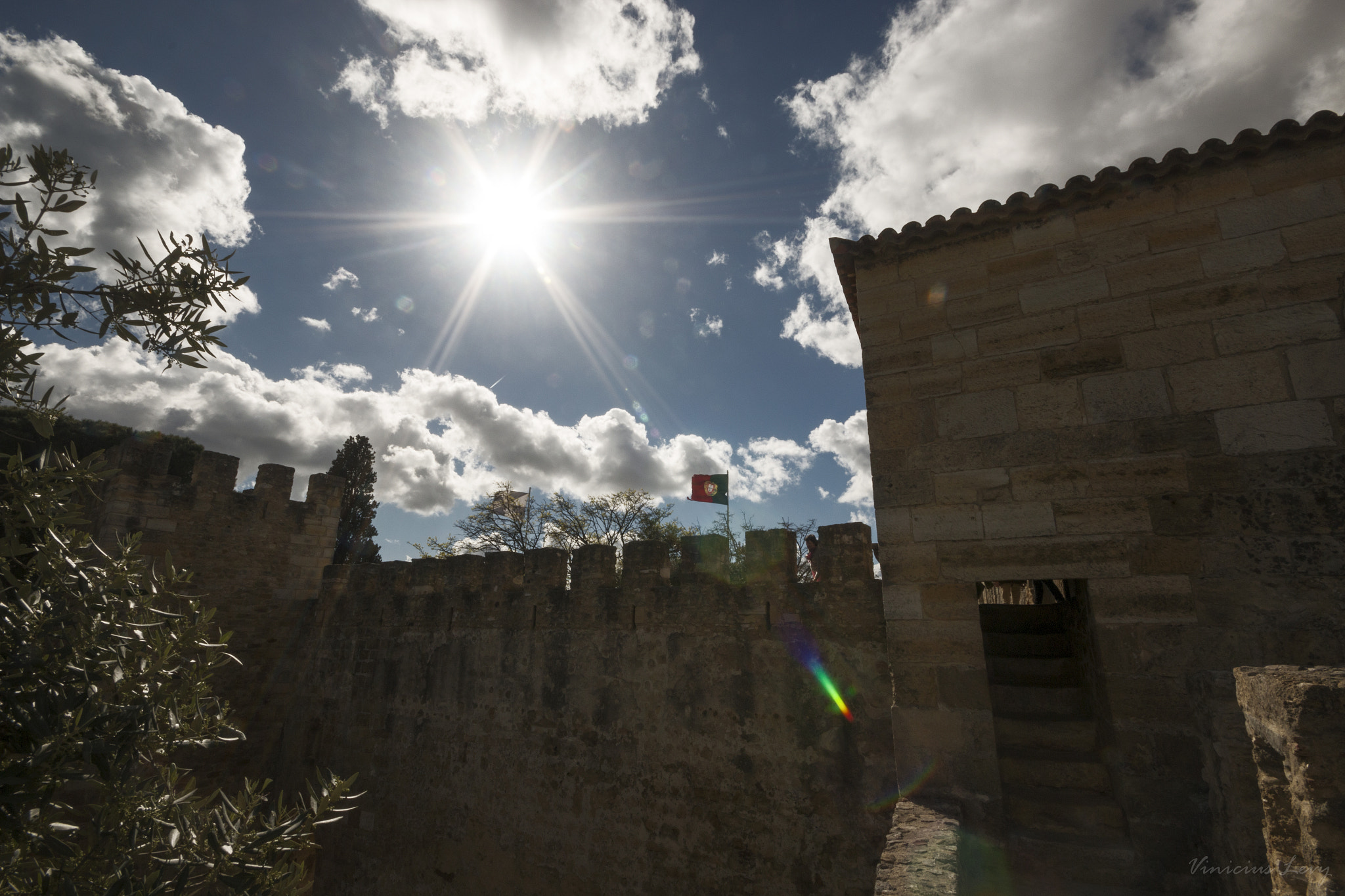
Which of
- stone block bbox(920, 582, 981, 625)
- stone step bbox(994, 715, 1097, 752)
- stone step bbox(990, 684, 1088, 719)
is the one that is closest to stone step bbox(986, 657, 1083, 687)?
stone step bbox(990, 684, 1088, 719)

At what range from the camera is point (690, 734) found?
613 cm

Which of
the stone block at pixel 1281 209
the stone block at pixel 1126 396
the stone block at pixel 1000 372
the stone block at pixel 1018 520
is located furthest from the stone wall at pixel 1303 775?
the stone block at pixel 1281 209

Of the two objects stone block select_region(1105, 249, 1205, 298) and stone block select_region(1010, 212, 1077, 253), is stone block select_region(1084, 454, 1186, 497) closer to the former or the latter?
stone block select_region(1105, 249, 1205, 298)

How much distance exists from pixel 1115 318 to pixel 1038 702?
2605 millimetres

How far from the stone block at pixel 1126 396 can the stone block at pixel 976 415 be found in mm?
436

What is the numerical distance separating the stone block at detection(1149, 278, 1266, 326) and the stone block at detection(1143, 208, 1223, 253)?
1.02ft

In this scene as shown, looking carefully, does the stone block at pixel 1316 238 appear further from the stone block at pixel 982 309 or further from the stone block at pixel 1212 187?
the stone block at pixel 982 309

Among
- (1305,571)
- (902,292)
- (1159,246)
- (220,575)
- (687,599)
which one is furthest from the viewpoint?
(220,575)

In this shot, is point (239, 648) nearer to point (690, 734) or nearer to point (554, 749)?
point (554, 749)

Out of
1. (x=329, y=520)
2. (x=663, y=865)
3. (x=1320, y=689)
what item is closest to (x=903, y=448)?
(x=1320, y=689)

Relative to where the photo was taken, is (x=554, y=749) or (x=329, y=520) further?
(x=329, y=520)

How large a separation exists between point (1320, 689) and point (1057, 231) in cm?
339

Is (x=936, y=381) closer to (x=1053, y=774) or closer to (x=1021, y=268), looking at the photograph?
(x=1021, y=268)

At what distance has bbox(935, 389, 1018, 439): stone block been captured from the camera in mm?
3977
